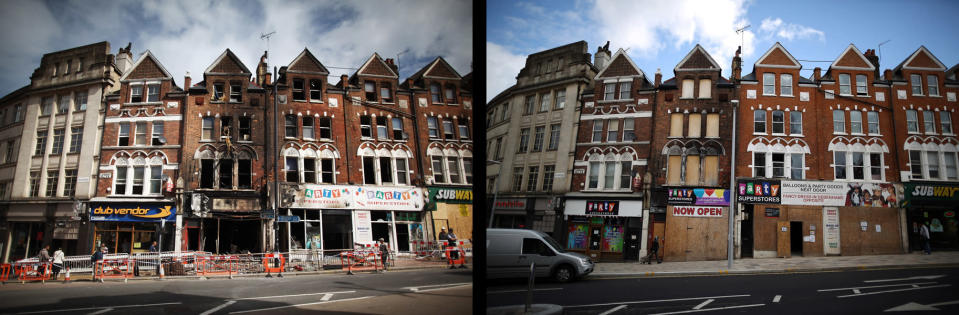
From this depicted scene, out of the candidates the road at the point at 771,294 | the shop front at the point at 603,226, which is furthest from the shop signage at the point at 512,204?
the road at the point at 771,294

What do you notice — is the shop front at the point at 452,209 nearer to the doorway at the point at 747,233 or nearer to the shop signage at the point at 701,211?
the shop signage at the point at 701,211

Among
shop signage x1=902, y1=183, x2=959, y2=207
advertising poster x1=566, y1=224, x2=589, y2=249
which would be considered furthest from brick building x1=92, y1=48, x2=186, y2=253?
shop signage x1=902, y1=183, x2=959, y2=207

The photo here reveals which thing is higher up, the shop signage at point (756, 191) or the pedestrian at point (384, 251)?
the shop signage at point (756, 191)

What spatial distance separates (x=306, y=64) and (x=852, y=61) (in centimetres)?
448

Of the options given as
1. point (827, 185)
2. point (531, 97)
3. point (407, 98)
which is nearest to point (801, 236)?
point (827, 185)

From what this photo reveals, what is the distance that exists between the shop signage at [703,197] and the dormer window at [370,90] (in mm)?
2828

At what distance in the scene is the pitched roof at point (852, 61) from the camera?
4289 mm

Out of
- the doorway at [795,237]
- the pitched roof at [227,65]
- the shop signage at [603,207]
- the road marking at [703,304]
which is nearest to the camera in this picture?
the pitched roof at [227,65]

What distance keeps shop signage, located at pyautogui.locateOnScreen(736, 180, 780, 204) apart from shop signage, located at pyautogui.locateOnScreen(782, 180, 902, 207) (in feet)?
0.45

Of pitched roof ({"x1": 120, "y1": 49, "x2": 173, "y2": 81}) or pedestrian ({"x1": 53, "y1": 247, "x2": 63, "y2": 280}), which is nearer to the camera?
pedestrian ({"x1": 53, "y1": 247, "x2": 63, "y2": 280})

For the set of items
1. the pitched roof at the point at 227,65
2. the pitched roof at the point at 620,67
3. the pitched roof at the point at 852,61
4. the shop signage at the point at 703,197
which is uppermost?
the pitched roof at the point at 852,61

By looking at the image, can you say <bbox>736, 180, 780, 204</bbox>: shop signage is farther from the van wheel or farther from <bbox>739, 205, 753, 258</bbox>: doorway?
the van wheel

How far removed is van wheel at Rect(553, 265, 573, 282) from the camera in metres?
4.52

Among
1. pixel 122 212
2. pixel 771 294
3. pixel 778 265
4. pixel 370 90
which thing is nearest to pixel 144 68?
pixel 122 212
